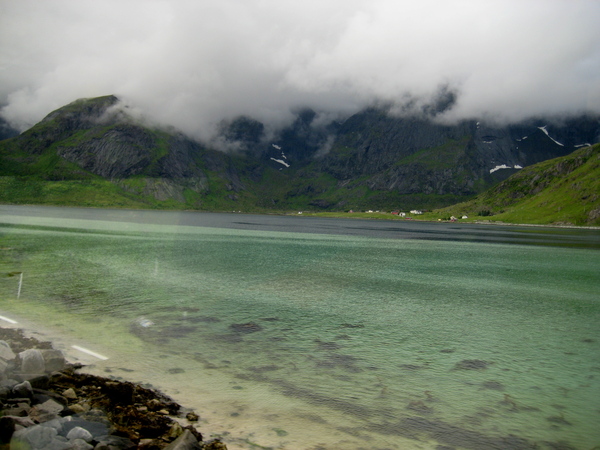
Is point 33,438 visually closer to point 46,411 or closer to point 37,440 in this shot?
point 37,440

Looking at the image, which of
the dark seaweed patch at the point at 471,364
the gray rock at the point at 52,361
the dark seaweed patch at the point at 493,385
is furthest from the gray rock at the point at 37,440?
the dark seaweed patch at the point at 471,364

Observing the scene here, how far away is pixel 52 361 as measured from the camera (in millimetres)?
20891

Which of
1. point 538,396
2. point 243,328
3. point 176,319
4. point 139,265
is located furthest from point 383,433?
point 139,265

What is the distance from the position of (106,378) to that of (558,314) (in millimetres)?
46881

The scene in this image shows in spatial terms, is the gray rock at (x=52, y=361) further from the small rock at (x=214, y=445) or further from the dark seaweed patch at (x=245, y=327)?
the dark seaweed patch at (x=245, y=327)

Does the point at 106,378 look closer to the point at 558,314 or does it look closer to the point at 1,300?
the point at 1,300

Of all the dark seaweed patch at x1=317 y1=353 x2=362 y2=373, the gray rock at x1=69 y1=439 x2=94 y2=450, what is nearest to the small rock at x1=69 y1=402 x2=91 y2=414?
the gray rock at x1=69 y1=439 x2=94 y2=450

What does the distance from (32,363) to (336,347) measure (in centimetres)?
1902

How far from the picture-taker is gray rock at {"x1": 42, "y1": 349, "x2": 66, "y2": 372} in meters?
20.6

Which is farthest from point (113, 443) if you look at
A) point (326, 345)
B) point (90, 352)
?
point (326, 345)

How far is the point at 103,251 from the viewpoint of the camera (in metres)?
83.1

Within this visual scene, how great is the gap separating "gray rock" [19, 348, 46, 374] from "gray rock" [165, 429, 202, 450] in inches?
398

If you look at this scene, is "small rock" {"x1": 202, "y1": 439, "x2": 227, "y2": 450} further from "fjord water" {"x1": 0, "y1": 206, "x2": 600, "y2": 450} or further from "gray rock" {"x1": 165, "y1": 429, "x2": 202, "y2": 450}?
"fjord water" {"x1": 0, "y1": 206, "x2": 600, "y2": 450}

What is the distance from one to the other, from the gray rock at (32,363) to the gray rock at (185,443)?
10.1 metres
